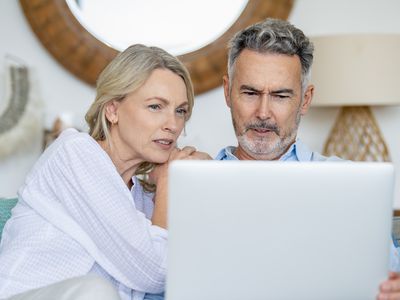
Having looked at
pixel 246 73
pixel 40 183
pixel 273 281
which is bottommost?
pixel 273 281

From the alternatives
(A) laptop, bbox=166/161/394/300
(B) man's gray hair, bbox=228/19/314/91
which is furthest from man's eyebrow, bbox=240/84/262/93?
(A) laptop, bbox=166/161/394/300

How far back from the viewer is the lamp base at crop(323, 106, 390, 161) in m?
3.07

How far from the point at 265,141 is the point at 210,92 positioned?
1.13 metres

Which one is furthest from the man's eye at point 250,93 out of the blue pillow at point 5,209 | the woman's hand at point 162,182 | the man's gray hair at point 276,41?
the blue pillow at point 5,209

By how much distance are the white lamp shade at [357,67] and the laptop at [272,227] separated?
5.46ft

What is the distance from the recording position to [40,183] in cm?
180

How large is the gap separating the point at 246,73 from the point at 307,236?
0.95 metres

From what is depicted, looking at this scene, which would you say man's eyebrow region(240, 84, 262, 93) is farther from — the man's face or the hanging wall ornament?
the hanging wall ornament

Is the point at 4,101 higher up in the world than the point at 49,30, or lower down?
lower down

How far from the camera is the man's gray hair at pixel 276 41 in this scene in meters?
2.14

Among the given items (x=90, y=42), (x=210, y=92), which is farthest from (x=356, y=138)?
(x=90, y=42)

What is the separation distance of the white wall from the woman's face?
126cm

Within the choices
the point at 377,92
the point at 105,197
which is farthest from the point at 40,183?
the point at 377,92

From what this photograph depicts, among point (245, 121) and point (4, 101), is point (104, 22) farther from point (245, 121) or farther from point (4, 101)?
point (245, 121)
